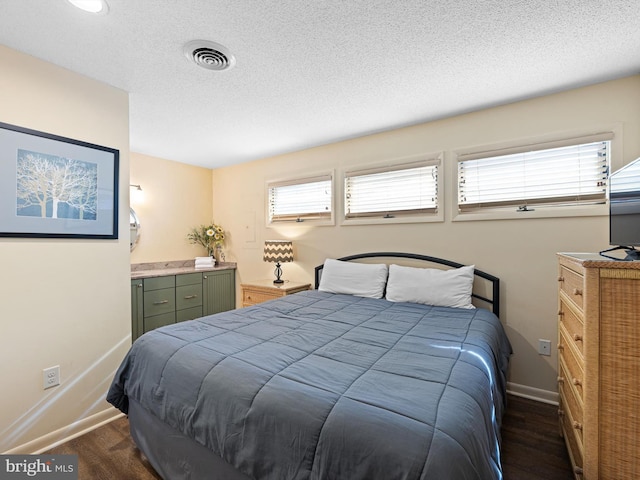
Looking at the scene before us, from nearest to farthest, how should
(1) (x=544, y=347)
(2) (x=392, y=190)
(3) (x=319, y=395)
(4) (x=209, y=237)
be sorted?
(3) (x=319, y=395) < (1) (x=544, y=347) < (2) (x=392, y=190) < (4) (x=209, y=237)

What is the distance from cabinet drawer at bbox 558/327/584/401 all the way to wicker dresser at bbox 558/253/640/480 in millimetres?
42

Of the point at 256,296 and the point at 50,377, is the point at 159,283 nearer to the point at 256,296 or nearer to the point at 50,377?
the point at 256,296

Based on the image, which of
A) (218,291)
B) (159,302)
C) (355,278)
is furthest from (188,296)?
(355,278)

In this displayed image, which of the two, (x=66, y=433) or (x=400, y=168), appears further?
(x=400, y=168)

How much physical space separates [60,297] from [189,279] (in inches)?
70.7

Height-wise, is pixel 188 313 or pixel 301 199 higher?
pixel 301 199

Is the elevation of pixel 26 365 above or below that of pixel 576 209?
below

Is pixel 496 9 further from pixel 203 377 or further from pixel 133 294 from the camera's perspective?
pixel 133 294

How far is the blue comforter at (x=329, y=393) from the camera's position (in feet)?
2.91

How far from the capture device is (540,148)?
2.38 meters

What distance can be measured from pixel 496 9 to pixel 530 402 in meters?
2.75

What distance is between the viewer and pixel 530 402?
2.34 metres

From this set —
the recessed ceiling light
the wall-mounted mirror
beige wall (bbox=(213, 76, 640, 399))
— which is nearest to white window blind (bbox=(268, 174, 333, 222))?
beige wall (bbox=(213, 76, 640, 399))

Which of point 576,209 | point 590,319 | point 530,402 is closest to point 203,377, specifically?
point 590,319
